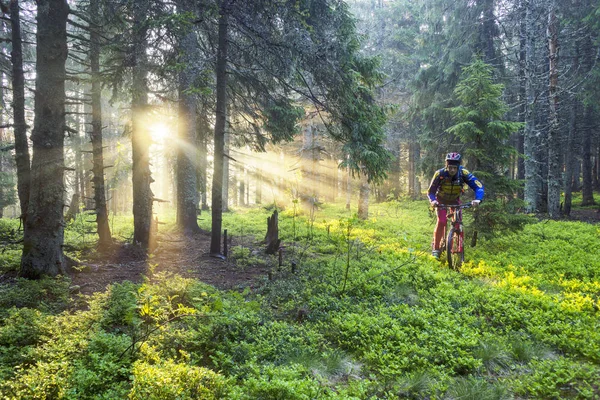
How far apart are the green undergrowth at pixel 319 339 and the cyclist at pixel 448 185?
4.37 feet

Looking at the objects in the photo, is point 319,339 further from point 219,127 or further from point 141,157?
point 141,157

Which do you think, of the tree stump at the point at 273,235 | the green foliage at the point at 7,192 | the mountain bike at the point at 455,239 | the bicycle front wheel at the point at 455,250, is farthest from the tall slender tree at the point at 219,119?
the green foliage at the point at 7,192

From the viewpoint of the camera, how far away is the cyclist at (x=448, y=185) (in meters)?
7.68

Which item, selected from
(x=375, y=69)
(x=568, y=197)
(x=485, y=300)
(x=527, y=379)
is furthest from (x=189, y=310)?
(x=568, y=197)

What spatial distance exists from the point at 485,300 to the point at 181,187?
10.3 m

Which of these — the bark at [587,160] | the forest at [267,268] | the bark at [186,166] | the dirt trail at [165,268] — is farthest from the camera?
the bark at [587,160]

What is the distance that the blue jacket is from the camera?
7738 mm

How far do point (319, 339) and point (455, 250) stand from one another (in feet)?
16.2

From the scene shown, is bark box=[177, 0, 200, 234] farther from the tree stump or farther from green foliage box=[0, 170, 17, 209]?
green foliage box=[0, 170, 17, 209]

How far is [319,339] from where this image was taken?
4570 mm

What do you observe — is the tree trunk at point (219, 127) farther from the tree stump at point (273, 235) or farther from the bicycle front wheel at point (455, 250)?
the bicycle front wheel at point (455, 250)

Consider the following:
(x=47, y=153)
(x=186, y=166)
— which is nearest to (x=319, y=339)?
(x=47, y=153)

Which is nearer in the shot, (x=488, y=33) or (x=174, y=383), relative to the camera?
(x=174, y=383)

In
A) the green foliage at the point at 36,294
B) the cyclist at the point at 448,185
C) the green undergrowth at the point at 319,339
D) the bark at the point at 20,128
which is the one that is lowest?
the green undergrowth at the point at 319,339
